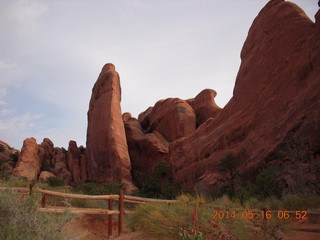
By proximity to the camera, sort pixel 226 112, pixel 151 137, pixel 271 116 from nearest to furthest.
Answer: pixel 271 116, pixel 226 112, pixel 151 137

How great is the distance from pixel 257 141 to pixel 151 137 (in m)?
21.9

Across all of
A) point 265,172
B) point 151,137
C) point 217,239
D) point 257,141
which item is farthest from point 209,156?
point 217,239

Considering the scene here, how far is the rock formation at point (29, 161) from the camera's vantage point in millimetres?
34312

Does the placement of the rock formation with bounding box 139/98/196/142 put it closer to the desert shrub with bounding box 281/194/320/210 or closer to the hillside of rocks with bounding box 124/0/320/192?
the hillside of rocks with bounding box 124/0/320/192

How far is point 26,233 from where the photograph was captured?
3.29m

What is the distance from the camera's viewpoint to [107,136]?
1385 inches

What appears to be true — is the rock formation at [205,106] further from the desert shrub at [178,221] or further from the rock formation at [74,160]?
the desert shrub at [178,221]

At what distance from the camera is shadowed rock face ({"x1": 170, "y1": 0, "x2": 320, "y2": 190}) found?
16531 millimetres

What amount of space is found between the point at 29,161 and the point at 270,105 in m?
31.2

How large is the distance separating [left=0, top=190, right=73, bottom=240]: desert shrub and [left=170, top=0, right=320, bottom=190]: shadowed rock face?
12768mm

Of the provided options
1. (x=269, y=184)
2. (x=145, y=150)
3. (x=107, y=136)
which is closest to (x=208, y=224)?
(x=269, y=184)

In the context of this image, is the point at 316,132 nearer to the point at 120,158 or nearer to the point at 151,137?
the point at 120,158

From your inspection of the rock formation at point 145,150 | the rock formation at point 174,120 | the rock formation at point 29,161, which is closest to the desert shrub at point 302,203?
the rock formation at point 145,150

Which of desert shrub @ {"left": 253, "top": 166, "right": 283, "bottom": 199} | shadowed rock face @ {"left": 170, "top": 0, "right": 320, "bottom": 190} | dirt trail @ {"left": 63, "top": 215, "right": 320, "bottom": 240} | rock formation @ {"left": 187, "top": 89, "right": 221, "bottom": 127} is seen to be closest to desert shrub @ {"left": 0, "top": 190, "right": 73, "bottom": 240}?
dirt trail @ {"left": 63, "top": 215, "right": 320, "bottom": 240}
